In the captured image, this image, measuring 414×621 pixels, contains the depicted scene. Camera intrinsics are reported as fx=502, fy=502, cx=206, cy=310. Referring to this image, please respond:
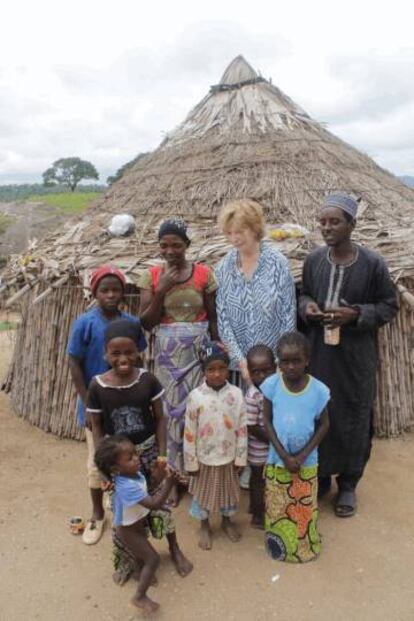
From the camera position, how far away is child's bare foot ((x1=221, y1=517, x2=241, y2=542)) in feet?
9.93

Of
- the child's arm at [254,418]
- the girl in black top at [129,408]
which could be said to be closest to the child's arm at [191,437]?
the girl in black top at [129,408]

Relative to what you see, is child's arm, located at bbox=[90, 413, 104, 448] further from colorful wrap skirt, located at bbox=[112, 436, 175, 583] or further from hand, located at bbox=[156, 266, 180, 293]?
hand, located at bbox=[156, 266, 180, 293]

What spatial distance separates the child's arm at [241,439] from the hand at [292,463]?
0.29m

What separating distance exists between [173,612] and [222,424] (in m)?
0.96

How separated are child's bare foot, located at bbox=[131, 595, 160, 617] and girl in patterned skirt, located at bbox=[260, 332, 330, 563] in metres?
0.75

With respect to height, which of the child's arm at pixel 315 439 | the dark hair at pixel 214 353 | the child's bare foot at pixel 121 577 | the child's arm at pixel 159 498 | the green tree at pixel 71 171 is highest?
the green tree at pixel 71 171

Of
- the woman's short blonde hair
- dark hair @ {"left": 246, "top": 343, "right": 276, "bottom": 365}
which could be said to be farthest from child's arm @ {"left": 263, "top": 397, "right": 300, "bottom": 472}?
the woman's short blonde hair

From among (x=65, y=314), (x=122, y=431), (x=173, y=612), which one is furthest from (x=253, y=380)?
(x=65, y=314)

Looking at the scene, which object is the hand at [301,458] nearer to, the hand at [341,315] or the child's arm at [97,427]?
the hand at [341,315]

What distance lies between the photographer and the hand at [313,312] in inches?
114

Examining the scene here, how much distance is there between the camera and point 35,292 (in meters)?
4.83

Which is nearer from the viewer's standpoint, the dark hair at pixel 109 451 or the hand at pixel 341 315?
the dark hair at pixel 109 451

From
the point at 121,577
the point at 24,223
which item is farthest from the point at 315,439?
the point at 24,223

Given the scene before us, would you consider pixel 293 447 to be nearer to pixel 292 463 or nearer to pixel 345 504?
pixel 292 463
